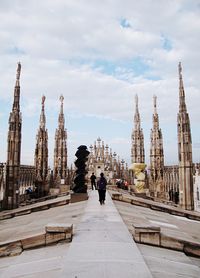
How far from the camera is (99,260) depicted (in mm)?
3770

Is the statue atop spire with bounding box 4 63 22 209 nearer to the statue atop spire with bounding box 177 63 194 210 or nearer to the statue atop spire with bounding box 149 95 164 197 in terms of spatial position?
the statue atop spire with bounding box 177 63 194 210

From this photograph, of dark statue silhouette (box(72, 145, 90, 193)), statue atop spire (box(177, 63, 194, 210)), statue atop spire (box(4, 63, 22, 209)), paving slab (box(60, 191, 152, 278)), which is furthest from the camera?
statue atop spire (box(177, 63, 194, 210))

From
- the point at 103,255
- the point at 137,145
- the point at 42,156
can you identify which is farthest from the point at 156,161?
the point at 103,255

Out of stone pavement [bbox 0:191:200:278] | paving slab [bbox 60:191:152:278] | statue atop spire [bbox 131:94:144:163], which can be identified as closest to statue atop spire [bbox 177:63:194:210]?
statue atop spire [bbox 131:94:144:163]

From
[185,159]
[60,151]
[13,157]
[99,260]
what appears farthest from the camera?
[60,151]

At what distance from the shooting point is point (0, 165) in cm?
1888

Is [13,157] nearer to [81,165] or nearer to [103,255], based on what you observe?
[81,165]

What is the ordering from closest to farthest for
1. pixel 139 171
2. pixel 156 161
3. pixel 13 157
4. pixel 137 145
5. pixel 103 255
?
pixel 103 255, pixel 139 171, pixel 13 157, pixel 156 161, pixel 137 145

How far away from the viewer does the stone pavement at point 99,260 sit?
3.43 metres

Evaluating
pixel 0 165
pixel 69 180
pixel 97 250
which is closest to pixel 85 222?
pixel 97 250

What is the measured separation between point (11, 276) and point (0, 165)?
1589 cm

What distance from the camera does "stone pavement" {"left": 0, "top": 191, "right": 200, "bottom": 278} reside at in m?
3.43

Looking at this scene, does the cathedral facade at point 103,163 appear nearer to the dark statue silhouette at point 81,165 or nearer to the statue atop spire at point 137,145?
the statue atop spire at point 137,145

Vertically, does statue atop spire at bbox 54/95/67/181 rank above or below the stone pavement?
above
